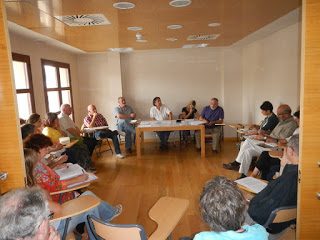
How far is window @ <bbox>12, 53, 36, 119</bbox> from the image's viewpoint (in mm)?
4391

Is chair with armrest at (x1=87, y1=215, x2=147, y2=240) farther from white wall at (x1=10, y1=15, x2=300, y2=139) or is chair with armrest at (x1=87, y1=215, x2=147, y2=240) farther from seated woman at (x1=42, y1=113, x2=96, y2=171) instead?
white wall at (x1=10, y1=15, x2=300, y2=139)

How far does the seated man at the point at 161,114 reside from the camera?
249 inches

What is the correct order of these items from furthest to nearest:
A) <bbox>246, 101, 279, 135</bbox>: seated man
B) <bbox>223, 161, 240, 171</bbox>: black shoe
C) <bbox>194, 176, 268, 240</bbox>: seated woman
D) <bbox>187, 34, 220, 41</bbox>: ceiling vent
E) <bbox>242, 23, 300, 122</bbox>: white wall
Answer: <bbox>187, 34, 220, 41</bbox>: ceiling vent → <bbox>223, 161, 240, 171</bbox>: black shoe → <bbox>246, 101, 279, 135</bbox>: seated man → <bbox>242, 23, 300, 122</bbox>: white wall → <bbox>194, 176, 268, 240</bbox>: seated woman

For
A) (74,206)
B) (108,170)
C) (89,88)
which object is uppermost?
(89,88)

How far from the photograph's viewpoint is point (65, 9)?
278 cm

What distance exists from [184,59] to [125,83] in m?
1.68

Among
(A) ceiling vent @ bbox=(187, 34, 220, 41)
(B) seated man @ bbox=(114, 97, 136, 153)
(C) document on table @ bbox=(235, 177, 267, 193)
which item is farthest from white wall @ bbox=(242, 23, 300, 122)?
(B) seated man @ bbox=(114, 97, 136, 153)

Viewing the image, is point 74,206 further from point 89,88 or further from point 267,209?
point 89,88

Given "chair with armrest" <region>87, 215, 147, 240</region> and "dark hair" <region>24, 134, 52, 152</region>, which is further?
"dark hair" <region>24, 134, 52, 152</region>

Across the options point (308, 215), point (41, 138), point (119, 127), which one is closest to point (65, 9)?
point (41, 138)

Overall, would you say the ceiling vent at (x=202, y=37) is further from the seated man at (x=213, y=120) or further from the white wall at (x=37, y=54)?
the white wall at (x=37, y=54)

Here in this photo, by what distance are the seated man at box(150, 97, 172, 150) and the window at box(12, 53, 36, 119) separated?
278 cm

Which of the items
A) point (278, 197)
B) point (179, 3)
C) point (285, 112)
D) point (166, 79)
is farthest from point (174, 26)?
point (166, 79)

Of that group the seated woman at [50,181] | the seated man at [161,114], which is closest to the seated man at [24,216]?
the seated woman at [50,181]
